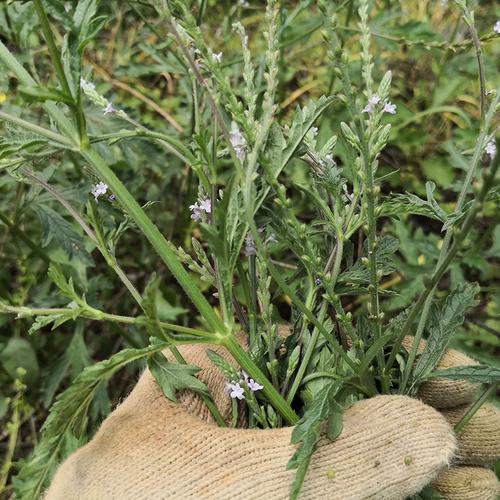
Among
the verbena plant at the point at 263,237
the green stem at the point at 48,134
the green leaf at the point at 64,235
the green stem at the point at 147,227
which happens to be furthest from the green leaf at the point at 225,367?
the green leaf at the point at 64,235

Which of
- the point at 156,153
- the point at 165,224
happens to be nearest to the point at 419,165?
the point at 165,224

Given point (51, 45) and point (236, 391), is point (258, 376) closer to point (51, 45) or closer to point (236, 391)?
point (236, 391)

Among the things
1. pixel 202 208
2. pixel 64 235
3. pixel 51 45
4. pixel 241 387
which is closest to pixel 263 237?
pixel 202 208

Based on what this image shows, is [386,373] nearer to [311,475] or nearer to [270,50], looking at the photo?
[311,475]

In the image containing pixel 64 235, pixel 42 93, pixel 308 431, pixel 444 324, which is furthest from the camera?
pixel 64 235

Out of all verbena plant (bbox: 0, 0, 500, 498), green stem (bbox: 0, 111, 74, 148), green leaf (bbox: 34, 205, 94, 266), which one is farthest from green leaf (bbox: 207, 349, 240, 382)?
green leaf (bbox: 34, 205, 94, 266)

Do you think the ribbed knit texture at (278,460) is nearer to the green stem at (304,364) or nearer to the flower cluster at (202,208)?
the green stem at (304,364)

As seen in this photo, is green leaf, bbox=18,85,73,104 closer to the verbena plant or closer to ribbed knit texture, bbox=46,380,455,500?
the verbena plant
